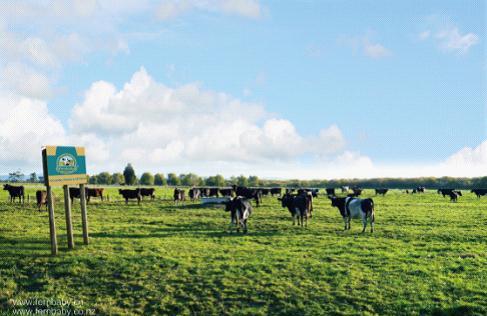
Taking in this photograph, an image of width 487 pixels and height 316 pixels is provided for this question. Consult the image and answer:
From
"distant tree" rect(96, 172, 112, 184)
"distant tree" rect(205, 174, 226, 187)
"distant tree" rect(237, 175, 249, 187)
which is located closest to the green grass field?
"distant tree" rect(205, 174, 226, 187)

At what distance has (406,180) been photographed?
127 metres

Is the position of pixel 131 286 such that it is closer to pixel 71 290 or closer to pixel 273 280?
pixel 71 290

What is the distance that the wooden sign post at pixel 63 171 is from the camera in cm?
1452

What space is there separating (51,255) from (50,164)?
147 inches

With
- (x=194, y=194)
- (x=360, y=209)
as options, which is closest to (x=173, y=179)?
(x=194, y=194)

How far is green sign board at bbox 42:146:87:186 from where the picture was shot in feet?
48.1

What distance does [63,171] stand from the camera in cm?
1533

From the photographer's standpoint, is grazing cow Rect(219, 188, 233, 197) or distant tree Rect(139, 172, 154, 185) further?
distant tree Rect(139, 172, 154, 185)

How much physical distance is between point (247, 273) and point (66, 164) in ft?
30.8

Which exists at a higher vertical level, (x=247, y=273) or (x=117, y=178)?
(x=117, y=178)

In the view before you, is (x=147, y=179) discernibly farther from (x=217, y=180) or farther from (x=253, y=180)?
(x=253, y=180)

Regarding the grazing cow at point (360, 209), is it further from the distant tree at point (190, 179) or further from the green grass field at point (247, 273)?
the distant tree at point (190, 179)

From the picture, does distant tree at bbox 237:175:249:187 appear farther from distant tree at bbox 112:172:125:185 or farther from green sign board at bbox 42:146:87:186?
green sign board at bbox 42:146:87:186

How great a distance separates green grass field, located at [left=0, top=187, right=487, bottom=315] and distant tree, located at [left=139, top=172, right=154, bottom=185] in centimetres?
12904
